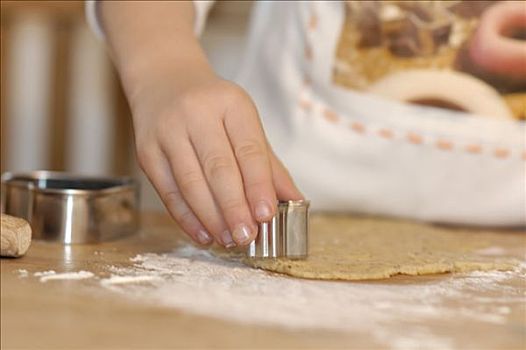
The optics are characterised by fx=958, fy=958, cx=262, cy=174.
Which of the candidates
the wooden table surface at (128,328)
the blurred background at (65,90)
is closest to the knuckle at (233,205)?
the wooden table surface at (128,328)

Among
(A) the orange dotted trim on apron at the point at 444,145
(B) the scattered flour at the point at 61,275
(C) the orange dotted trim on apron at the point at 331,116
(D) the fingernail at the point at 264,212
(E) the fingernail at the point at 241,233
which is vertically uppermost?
(C) the orange dotted trim on apron at the point at 331,116

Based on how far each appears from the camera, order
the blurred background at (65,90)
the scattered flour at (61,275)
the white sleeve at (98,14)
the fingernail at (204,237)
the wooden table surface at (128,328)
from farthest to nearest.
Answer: the blurred background at (65,90)
the white sleeve at (98,14)
the fingernail at (204,237)
the scattered flour at (61,275)
the wooden table surface at (128,328)

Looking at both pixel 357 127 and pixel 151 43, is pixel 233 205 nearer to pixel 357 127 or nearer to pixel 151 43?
pixel 151 43

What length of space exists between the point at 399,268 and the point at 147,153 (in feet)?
0.58

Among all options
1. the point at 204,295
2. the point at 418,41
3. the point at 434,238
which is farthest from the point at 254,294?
the point at 418,41

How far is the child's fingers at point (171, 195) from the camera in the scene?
589mm

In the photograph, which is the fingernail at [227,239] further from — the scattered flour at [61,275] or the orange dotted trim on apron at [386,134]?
the orange dotted trim on apron at [386,134]

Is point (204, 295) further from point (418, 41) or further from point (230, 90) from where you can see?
point (418, 41)

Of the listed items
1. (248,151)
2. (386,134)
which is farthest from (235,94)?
(386,134)

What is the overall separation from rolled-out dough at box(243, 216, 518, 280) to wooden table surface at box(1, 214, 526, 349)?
97 millimetres

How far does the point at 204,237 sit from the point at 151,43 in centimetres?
18

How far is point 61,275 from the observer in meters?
0.48

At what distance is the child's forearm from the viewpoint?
26.5 inches

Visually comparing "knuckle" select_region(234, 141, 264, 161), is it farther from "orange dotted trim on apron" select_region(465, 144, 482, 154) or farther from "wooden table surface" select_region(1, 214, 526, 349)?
"orange dotted trim on apron" select_region(465, 144, 482, 154)
